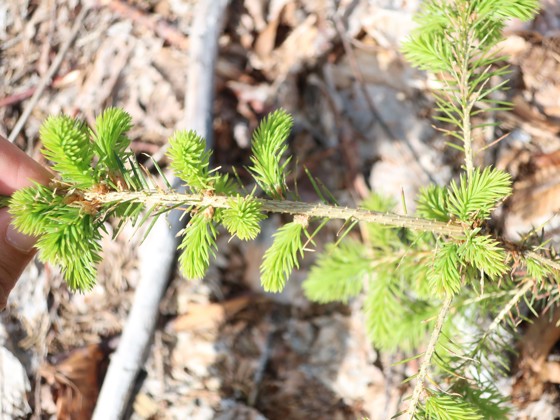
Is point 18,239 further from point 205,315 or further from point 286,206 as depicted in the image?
point 205,315

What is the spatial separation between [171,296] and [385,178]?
4.37 ft

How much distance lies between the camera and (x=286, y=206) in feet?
3.97

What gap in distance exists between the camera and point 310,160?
2.84m

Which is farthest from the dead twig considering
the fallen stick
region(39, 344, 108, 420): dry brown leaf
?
region(39, 344, 108, 420): dry brown leaf

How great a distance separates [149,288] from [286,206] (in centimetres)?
140

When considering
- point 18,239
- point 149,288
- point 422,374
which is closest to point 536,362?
point 422,374

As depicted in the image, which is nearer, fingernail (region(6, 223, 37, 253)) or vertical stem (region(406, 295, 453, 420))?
vertical stem (region(406, 295, 453, 420))

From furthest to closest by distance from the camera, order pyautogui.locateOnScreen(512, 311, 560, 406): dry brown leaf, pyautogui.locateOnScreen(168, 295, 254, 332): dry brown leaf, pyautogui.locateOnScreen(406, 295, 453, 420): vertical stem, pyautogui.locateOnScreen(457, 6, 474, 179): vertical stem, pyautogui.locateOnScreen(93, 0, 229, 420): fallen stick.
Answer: pyautogui.locateOnScreen(168, 295, 254, 332): dry brown leaf < pyautogui.locateOnScreen(93, 0, 229, 420): fallen stick < pyautogui.locateOnScreen(512, 311, 560, 406): dry brown leaf < pyautogui.locateOnScreen(457, 6, 474, 179): vertical stem < pyautogui.locateOnScreen(406, 295, 453, 420): vertical stem

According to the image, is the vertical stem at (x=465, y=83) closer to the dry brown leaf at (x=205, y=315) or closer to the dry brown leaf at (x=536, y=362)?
the dry brown leaf at (x=536, y=362)

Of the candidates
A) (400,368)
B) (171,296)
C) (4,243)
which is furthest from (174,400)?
(4,243)

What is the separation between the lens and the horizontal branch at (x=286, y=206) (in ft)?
3.76

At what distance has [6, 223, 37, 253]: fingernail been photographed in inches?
56.2

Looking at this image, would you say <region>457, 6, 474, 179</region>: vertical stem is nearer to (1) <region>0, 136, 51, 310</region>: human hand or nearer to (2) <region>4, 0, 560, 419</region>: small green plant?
A: (2) <region>4, 0, 560, 419</region>: small green plant

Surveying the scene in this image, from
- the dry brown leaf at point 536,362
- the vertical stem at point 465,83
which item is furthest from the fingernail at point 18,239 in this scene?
the dry brown leaf at point 536,362
